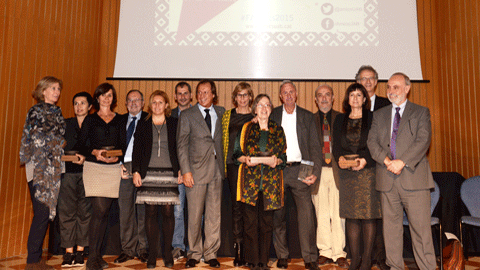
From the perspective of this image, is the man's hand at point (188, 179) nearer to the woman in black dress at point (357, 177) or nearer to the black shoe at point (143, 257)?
the black shoe at point (143, 257)

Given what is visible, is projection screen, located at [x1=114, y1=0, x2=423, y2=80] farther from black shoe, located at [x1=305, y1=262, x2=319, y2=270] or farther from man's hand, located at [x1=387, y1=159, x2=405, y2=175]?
black shoe, located at [x1=305, y1=262, x2=319, y2=270]

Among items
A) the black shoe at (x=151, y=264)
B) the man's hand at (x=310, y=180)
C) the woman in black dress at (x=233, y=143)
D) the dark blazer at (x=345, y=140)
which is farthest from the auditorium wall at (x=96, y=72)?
the man's hand at (x=310, y=180)

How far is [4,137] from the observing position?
3.47 meters

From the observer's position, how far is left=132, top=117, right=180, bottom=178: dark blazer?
3.20 meters

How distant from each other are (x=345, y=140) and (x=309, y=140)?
0.38 meters

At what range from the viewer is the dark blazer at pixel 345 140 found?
2996 millimetres

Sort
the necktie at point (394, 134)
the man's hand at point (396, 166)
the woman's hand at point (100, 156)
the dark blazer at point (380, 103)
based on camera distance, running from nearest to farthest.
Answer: the man's hand at point (396, 166)
the necktie at point (394, 134)
the woman's hand at point (100, 156)
the dark blazer at point (380, 103)

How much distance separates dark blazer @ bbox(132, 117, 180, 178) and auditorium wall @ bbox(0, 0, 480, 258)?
138 centimetres

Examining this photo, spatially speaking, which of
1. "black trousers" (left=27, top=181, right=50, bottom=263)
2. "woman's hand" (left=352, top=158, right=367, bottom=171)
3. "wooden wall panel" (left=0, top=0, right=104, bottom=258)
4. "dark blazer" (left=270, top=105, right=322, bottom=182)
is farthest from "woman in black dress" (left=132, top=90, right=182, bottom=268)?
"woman's hand" (left=352, top=158, right=367, bottom=171)

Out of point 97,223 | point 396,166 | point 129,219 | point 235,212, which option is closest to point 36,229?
point 97,223

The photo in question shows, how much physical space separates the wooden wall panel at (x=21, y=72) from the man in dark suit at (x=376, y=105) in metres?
3.50

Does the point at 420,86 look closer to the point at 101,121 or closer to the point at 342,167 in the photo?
the point at 342,167

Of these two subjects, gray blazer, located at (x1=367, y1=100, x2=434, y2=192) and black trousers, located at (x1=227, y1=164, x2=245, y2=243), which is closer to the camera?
gray blazer, located at (x1=367, y1=100, x2=434, y2=192)

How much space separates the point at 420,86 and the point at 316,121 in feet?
8.00
